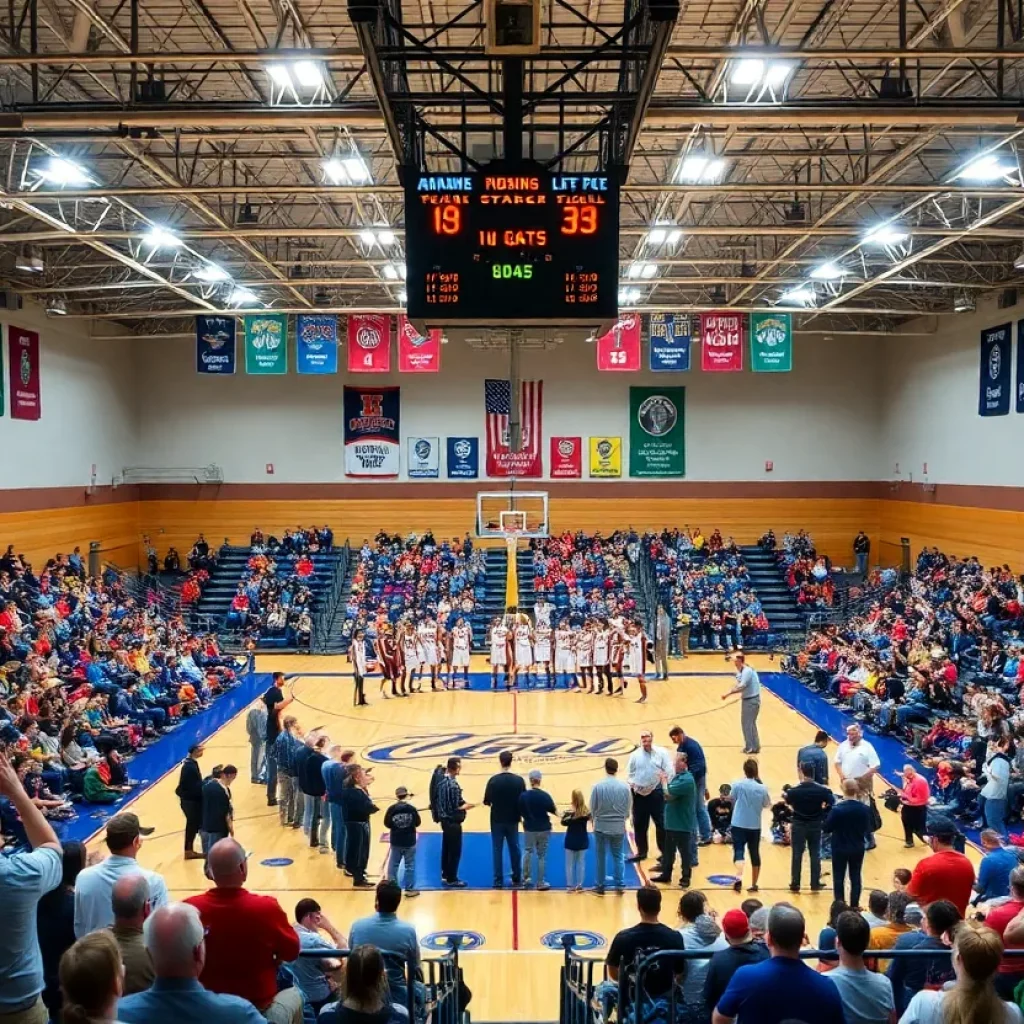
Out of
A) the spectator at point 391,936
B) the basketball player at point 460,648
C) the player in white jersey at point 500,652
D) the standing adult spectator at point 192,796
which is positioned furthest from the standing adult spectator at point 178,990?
the basketball player at point 460,648

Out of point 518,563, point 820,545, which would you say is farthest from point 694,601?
point 820,545

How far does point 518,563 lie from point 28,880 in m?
28.0

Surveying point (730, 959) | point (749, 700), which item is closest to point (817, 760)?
point (749, 700)

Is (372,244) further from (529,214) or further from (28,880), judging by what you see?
(28,880)

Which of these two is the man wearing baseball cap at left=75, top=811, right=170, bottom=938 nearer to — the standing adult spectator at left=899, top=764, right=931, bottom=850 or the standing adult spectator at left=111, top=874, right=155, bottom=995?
the standing adult spectator at left=111, top=874, right=155, bottom=995

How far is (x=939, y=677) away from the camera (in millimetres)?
18703

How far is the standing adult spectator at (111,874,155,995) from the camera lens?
434 cm

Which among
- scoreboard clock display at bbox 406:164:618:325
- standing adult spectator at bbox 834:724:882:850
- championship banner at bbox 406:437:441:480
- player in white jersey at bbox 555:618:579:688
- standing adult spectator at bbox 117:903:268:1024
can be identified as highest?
scoreboard clock display at bbox 406:164:618:325

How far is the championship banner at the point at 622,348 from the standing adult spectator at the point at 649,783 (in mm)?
13151

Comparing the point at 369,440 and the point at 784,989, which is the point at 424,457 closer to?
the point at 369,440

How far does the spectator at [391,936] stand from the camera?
6180 millimetres

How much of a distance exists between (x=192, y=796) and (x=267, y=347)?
14.1 m

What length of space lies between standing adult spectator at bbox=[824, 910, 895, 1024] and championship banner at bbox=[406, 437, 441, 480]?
30205 millimetres

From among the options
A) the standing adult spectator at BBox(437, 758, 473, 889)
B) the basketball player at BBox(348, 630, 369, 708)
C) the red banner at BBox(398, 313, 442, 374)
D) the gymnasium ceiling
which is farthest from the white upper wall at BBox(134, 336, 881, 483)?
the standing adult spectator at BBox(437, 758, 473, 889)
